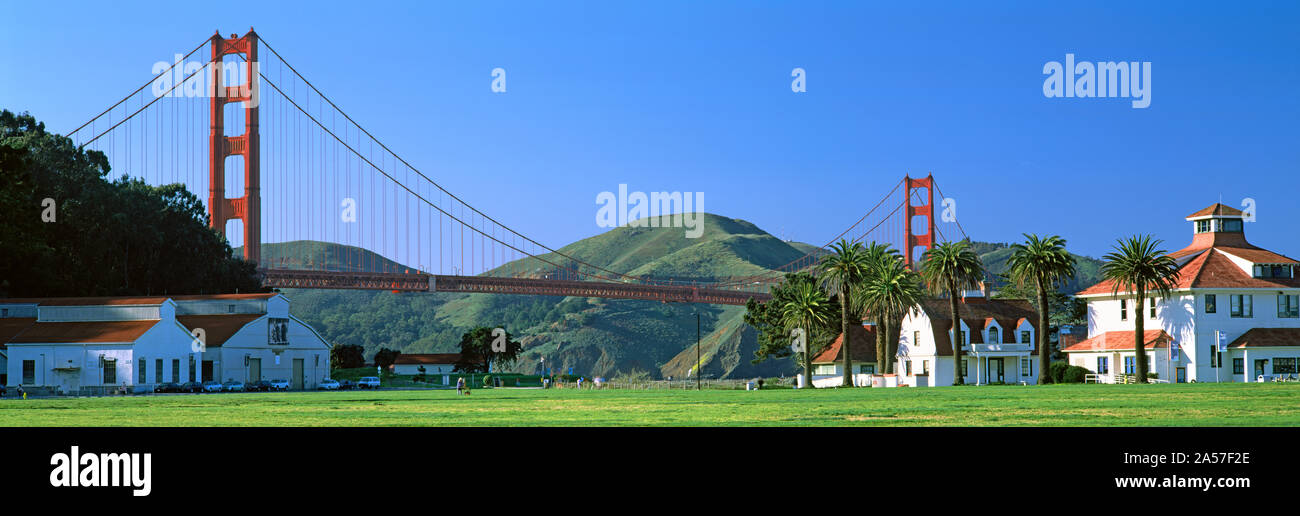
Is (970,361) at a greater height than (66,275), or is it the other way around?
(66,275)

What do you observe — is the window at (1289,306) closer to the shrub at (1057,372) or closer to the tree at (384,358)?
the shrub at (1057,372)

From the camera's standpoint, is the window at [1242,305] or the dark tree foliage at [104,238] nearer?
the window at [1242,305]

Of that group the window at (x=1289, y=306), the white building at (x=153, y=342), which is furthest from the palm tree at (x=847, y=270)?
the white building at (x=153, y=342)

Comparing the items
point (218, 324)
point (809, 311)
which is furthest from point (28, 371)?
point (809, 311)

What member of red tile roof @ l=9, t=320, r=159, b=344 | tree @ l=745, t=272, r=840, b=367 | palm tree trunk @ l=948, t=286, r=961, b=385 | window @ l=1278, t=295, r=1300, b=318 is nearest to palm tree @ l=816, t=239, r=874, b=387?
palm tree trunk @ l=948, t=286, r=961, b=385
